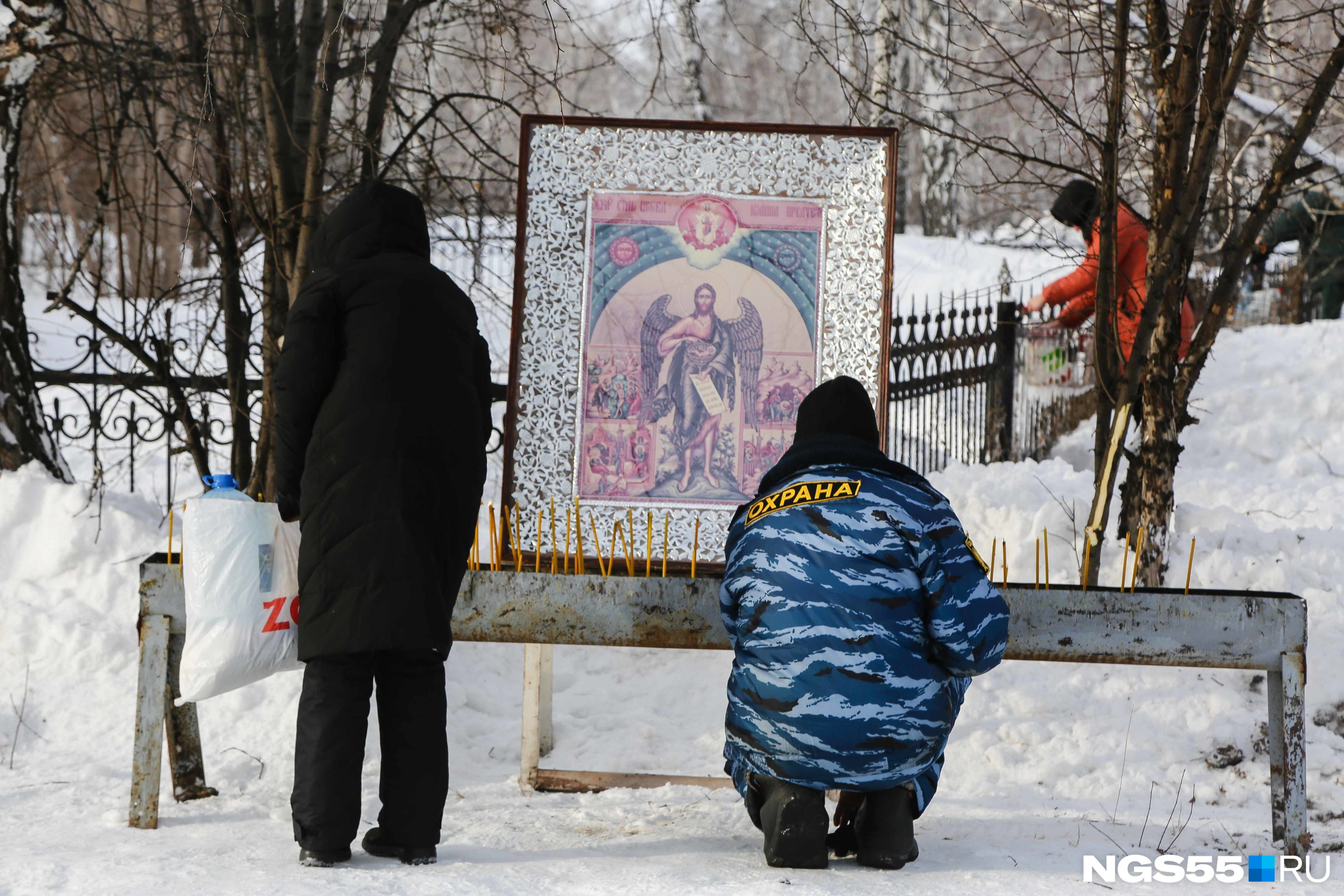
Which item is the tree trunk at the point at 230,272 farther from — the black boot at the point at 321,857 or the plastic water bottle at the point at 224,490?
the black boot at the point at 321,857

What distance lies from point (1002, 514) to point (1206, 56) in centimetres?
187

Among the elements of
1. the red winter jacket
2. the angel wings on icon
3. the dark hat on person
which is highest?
the dark hat on person

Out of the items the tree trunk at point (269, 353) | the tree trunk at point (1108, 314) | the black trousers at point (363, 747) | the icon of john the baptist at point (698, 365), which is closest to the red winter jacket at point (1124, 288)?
the tree trunk at point (1108, 314)

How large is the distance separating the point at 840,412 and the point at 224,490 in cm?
139

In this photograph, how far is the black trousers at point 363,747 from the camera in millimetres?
2535

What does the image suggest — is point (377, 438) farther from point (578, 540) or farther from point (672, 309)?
point (672, 309)

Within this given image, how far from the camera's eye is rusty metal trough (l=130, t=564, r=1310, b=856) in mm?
2809

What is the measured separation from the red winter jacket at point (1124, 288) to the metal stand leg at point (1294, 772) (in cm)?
161

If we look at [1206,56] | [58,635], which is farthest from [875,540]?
[58,635]

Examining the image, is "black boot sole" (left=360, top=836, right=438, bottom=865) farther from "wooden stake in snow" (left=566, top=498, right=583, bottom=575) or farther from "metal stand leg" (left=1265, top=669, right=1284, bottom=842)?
"metal stand leg" (left=1265, top=669, right=1284, bottom=842)

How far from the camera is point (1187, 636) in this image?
2850mm

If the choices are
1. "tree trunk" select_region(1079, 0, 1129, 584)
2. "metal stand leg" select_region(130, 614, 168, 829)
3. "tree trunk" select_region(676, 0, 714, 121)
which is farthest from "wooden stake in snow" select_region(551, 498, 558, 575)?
"tree trunk" select_region(676, 0, 714, 121)

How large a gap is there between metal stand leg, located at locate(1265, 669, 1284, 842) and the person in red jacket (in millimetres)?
1486

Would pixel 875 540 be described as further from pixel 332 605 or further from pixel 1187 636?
pixel 332 605
